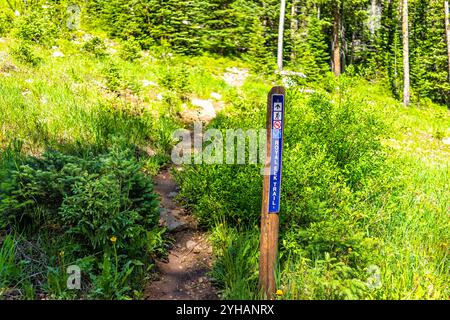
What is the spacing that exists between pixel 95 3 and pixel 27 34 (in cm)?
984

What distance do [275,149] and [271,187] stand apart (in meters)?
0.34

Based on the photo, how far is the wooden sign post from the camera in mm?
3246

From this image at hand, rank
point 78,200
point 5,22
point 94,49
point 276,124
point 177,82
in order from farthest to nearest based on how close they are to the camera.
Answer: point 5,22
point 94,49
point 177,82
point 78,200
point 276,124

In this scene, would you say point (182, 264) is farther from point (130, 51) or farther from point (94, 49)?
point (130, 51)

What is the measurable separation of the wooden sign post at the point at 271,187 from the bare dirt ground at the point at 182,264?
82cm

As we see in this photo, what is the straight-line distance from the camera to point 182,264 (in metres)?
4.61

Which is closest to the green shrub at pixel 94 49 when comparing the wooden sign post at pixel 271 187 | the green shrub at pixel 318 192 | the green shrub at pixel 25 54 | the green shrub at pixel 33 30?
the green shrub at pixel 33 30

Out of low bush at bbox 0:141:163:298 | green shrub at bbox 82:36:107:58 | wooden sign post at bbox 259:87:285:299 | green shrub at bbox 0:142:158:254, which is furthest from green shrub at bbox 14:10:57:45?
wooden sign post at bbox 259:87:285:299

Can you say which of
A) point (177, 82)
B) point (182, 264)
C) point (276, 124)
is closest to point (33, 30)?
point (177, 82)

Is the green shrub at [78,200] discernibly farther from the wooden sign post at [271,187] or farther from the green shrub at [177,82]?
the green shrub at [177,82]

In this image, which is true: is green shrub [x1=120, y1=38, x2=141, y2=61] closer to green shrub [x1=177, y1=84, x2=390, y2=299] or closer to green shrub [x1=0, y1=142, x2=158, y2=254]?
green shrub [x1=177, y1=84, x2=390, y2=299]

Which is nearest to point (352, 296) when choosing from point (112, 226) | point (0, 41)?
point (112, 226)

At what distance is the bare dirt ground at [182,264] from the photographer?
4043 millimetres
